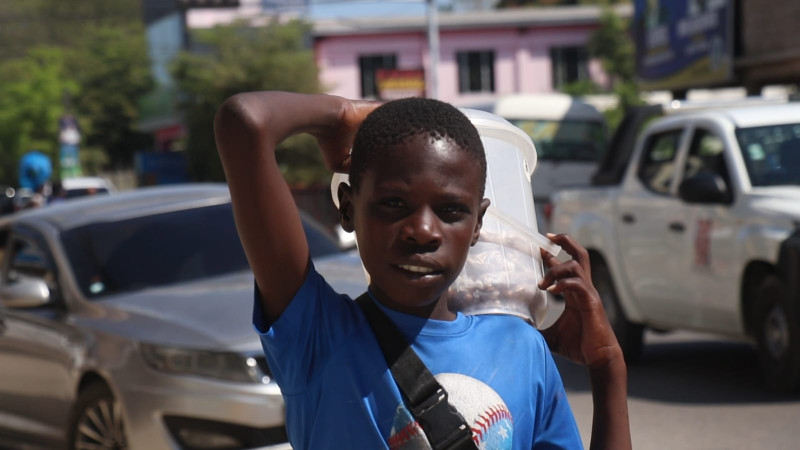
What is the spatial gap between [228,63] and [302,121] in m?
38.4

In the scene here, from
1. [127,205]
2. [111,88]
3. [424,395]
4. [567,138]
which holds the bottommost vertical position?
[111,88]

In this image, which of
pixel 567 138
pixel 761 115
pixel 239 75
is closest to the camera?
pixel 761 115

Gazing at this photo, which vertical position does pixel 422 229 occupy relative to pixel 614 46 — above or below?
above

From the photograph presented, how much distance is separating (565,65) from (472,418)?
4559cm

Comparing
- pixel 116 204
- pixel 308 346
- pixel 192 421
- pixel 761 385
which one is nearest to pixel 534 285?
pixel 308 346

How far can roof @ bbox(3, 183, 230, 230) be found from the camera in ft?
22.9

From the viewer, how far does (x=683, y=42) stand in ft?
78.6

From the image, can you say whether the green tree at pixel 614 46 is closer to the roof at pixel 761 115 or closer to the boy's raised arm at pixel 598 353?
the roof at pixel 761 115

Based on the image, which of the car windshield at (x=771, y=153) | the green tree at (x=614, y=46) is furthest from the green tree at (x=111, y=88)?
the car windshield at (x=771, y=153)

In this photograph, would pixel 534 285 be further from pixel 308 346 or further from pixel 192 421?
pixel 192 421

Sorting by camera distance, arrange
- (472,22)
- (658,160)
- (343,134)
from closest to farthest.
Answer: (343,134) → (658,160) → (472,22)

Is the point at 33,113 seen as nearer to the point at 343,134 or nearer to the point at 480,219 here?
the point at 343,134

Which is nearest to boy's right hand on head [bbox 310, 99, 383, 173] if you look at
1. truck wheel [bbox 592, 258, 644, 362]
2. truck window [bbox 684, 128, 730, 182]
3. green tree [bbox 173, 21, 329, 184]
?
truck window [bbox 684, 128, 730, 182]

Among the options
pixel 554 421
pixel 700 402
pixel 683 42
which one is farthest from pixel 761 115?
pixel 683 42
